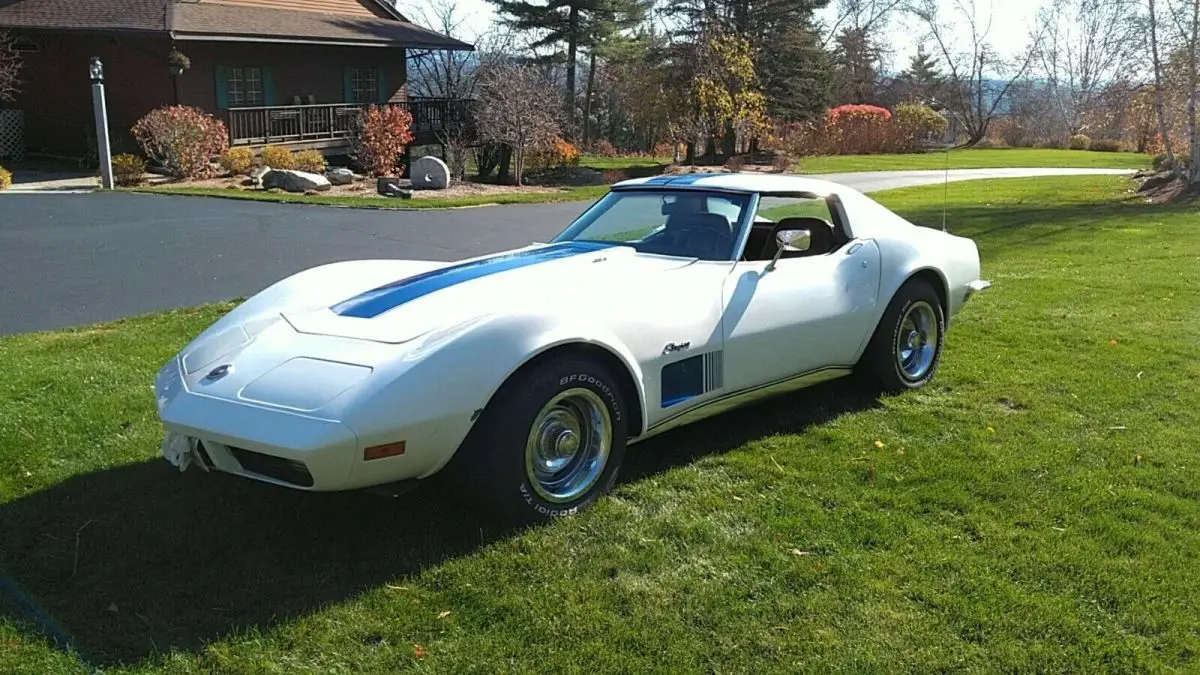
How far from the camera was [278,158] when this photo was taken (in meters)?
21.0

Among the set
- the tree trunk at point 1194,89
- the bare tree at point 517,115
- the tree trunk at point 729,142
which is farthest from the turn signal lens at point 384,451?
the tree trunk at point 729,142

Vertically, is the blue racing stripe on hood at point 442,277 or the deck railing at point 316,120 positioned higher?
the deck railing at point 316,120

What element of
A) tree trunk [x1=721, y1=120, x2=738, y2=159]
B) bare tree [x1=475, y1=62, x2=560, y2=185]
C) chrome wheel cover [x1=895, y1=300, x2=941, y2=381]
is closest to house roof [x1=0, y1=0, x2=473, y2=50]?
bare tree [x1=475, y1=62, x2=560, y2=185]

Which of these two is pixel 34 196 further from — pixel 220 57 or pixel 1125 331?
pixel 1125 331

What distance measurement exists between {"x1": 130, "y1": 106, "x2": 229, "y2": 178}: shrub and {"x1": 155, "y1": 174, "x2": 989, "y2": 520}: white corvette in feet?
55.7

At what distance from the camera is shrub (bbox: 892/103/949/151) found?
43.7 metres

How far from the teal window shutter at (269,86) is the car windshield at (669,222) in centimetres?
2285

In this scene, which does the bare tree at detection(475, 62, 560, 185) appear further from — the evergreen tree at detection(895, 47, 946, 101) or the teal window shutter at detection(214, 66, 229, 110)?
the evergreen tree at detection(895, 47, 946, 101)

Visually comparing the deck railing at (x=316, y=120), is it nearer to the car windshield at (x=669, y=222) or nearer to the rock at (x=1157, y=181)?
the rock at (x=1157, y=181)

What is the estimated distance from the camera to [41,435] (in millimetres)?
5121

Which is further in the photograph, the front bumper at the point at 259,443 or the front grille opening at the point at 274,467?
the front grille opening at the point at 274,467

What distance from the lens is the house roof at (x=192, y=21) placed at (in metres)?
22.3

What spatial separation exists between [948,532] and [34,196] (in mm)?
16944

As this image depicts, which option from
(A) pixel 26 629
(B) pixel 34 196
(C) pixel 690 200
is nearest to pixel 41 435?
(A) pixel 26 629
